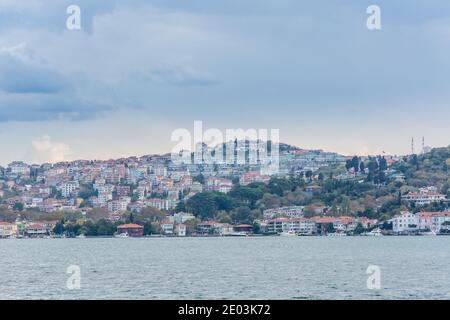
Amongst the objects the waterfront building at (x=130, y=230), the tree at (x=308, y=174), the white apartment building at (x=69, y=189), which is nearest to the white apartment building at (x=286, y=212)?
the tree at (x=308, y=174)

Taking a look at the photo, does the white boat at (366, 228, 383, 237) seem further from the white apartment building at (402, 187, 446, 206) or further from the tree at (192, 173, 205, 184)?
the tree at (192, 173, 205, 184)

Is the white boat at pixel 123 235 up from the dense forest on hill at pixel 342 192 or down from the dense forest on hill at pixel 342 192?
down

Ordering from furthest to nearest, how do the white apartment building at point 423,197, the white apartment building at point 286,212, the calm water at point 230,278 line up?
the white apartment building at point 286,212
the white apartment building at point 423,197
the calm water at point 230,278

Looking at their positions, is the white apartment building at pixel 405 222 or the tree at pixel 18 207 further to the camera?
the tree at pixel 18 207

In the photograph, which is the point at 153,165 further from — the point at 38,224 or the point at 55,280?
the point at 55,280

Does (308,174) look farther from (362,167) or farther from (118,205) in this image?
(118,205)

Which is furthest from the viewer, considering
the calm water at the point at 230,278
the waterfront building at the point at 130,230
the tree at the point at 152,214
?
the tree at the point at 152,214

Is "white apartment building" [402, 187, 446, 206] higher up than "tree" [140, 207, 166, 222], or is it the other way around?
"white apartment building" [402, 187, 446, 206]

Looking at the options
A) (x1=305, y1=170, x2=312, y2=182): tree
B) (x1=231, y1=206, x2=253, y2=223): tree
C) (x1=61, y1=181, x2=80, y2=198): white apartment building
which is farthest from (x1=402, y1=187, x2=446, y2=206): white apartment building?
(x1=61, y1=181, x2=80, y2=198): white apartment building

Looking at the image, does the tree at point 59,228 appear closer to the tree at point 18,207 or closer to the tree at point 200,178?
the tree at point 18,207

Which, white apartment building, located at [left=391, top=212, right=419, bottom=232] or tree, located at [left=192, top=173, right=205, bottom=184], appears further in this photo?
tree, located at [left=192, top=173, right=205, bottom=184]

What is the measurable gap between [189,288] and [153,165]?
9933 cm

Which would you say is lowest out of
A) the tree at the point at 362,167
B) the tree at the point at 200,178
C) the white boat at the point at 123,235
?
the white boat at the point at 123,235
